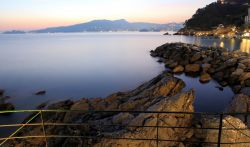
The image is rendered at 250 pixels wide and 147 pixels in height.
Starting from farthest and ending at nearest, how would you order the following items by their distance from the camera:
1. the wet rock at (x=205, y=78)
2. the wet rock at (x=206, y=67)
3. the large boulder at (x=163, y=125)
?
the wet rock at (x=206, y=67)
the wet rock at (x=205, y=78)
the large boulder at (x=163, y=125)

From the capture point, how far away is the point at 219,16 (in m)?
181

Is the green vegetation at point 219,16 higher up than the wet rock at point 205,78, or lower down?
higher up

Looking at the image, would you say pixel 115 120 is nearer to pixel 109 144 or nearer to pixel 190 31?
pixel 109 144

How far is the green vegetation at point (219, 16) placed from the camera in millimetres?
171125

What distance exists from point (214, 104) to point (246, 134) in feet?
46.9

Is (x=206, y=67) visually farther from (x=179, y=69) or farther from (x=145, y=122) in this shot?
(x=145, y=122)

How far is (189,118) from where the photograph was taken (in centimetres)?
820

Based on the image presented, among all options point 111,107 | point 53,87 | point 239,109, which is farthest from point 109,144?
point 53,87

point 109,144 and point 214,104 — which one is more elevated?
point 109,144

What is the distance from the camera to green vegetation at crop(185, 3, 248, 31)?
171125 mm

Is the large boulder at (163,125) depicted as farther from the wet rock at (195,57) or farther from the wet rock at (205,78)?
the wet rock at (195,57)

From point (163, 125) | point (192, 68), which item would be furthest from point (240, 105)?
point (192, 68)

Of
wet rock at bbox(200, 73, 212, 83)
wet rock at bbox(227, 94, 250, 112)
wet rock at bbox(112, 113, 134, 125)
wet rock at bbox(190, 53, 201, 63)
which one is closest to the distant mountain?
wet rock at bbox(190, 53, 201, 63)

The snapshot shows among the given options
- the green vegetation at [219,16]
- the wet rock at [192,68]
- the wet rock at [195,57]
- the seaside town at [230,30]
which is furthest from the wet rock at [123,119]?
the green vegetation at [219,16]
